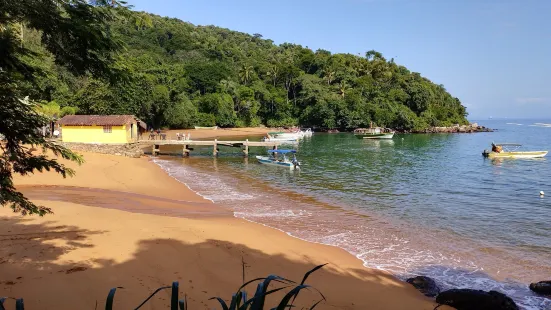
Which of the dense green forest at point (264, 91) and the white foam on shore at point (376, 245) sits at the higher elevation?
the dense green forest at point (264, 91)

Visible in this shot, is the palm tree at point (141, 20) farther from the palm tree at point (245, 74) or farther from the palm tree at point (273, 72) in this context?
the palm tree at point (273, 72)

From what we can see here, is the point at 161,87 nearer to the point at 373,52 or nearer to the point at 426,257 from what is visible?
the point at 426,257

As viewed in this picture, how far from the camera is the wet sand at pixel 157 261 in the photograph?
770 centimetres

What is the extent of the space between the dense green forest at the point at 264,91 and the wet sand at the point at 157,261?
42.1 meters

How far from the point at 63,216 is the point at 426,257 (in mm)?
12187

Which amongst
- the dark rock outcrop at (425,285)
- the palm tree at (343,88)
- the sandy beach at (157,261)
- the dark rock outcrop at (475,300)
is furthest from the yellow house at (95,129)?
the palm tree at (343,88)

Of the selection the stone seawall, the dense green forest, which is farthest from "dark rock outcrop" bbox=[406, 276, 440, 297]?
the dense green forest

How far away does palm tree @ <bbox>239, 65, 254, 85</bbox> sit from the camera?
4031 inches

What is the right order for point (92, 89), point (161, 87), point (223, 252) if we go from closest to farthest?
point (223, 252) → point (92, 89) → point (161, 87)

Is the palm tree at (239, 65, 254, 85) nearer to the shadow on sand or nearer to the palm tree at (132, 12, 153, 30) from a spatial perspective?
the shadow on sand

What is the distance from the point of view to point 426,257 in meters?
12.4

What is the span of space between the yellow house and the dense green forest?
1617cm

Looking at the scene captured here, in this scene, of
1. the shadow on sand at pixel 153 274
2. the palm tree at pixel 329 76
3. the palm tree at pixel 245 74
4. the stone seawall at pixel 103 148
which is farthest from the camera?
the palm tree at pixel 329 76

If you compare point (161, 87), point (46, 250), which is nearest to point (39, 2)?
point (46, 250)
